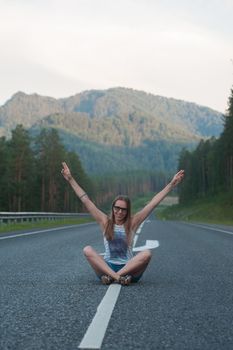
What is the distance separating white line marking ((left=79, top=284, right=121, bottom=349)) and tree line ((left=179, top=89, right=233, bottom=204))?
7809cm

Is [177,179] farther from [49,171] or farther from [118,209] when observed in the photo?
[49,171]

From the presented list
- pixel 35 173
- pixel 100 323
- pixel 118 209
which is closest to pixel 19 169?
pixel 35 173

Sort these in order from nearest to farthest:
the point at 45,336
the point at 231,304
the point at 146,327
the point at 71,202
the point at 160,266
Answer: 1. the point at 45,336
2. the point at 146,327
3. the point at 231,304
4. the point at 160,266
5. the point at 71,202

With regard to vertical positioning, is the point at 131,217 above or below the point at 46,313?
above

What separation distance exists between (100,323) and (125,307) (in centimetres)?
97

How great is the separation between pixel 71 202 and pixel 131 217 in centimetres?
11245

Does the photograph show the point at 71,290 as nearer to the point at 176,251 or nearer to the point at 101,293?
the point at 101,293

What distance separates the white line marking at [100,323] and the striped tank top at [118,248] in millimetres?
693

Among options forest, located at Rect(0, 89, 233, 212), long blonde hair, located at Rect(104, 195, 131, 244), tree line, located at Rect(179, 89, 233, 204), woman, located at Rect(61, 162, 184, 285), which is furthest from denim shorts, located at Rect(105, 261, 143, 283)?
tree line, located at Rect(179, 89, 233, 204)

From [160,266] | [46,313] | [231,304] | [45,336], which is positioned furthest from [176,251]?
[45,336]

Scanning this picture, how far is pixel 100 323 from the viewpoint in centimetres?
Result: 524

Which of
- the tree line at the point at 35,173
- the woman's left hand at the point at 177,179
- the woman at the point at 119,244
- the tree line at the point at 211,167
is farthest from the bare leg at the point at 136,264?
the tree line at the point at 211,167

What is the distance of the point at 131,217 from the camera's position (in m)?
7.99

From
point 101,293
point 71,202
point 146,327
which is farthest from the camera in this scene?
point 71,202
